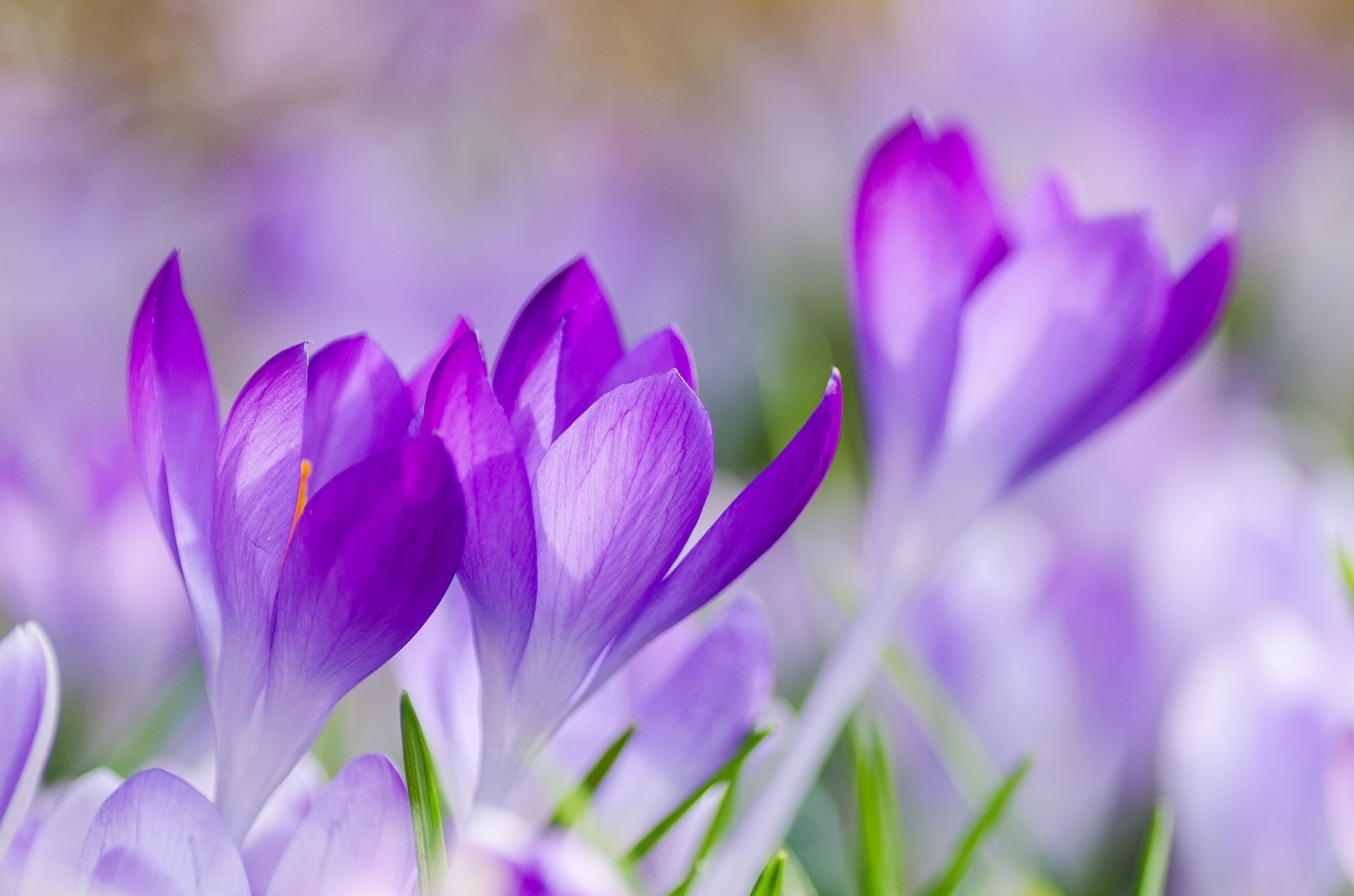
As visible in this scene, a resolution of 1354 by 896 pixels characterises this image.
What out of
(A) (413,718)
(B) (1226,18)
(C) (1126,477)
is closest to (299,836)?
(A) (413,718)

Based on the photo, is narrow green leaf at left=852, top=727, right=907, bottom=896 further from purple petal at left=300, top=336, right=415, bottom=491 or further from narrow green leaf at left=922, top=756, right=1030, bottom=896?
purple petal at left=300, top=336, right=415, bottom=491

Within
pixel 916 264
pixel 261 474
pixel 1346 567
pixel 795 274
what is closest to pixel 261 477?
pixel 261 474

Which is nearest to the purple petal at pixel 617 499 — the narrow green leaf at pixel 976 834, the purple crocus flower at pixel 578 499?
the purple crocus flower at pixel 578 499

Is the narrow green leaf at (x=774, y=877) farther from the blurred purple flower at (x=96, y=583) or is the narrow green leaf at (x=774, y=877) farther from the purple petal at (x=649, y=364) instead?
the blurred purple flower at (x=96, y=583)

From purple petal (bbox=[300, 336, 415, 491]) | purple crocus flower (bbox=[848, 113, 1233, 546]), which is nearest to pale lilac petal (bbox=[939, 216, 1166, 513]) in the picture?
purple crocus flower (bbox=[848, 113, 1233, 546])

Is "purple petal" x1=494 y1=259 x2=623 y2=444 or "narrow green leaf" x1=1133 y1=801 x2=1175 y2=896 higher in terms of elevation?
"purple petal" x1=494 y1=259 x2=623 y2=444

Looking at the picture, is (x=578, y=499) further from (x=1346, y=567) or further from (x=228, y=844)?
(x=1346, y=567)
